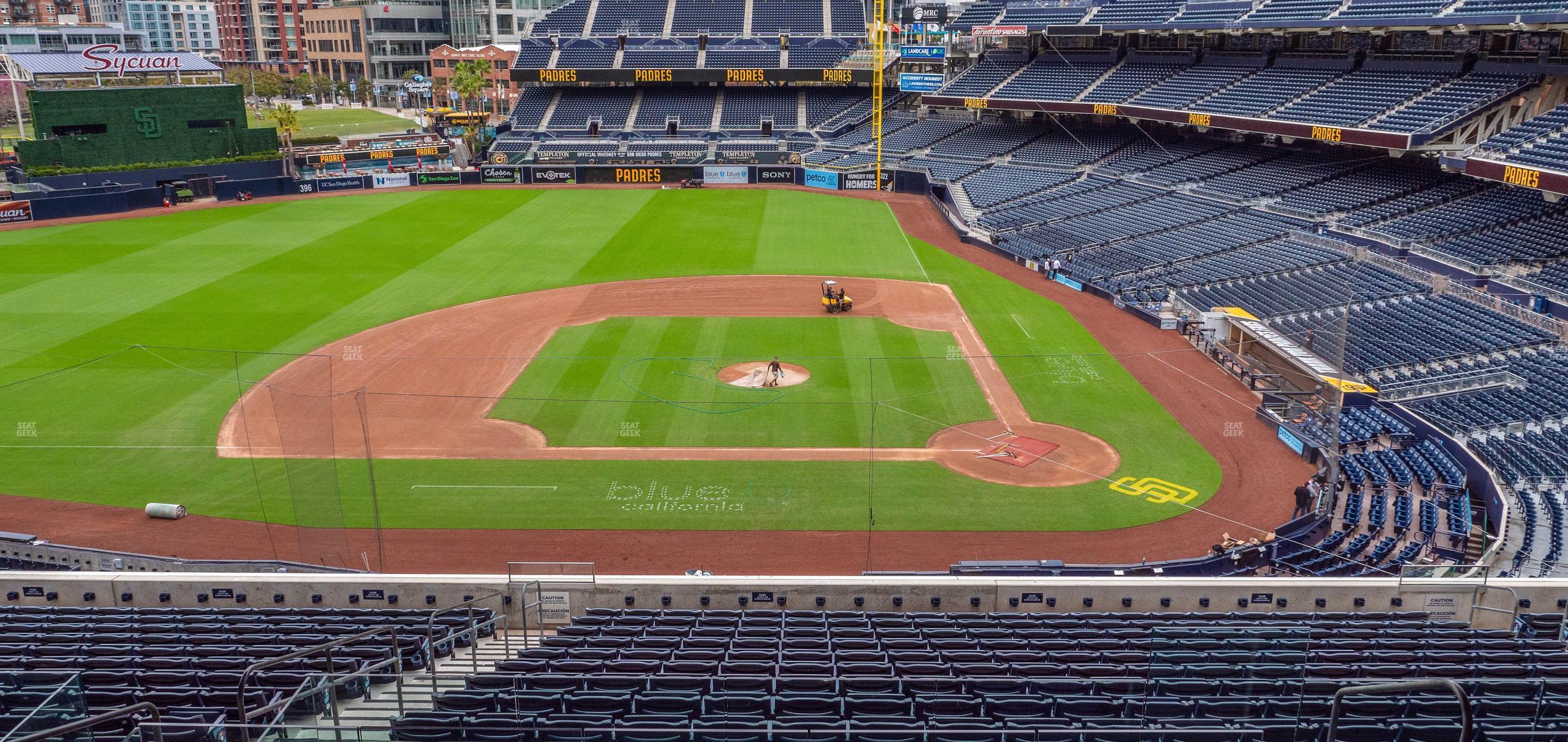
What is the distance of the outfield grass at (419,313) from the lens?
24609 millimetres

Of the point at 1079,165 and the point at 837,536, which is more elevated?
the point at 1079,165

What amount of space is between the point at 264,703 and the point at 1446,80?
A: 164 ft

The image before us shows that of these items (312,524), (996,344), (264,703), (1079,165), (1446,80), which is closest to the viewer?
(264,703)

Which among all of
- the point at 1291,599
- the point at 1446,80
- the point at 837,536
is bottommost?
the point at 837,536

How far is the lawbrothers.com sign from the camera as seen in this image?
77.5m

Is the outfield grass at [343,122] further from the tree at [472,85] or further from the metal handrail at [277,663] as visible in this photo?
the metal handrail at [277,663]

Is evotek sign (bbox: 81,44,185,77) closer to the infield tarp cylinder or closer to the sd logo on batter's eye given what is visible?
the sd logo on batter's eye

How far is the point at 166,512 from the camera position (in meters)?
23.9

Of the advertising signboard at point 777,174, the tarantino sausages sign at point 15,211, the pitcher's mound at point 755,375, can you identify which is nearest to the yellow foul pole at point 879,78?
the advertising signboard at point 777,174

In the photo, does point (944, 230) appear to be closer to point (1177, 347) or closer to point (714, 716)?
point (1177, 347)

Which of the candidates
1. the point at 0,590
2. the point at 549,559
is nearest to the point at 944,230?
the point at 549,559

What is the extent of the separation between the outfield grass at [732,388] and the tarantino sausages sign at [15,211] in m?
43.9

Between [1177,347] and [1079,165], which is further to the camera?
[1079,165]

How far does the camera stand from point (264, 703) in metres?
11.6
